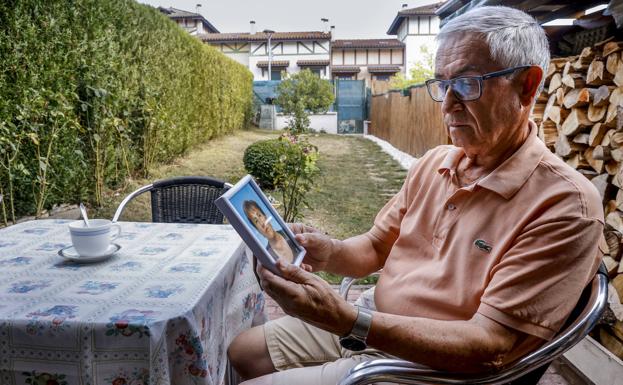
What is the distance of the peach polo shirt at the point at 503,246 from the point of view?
3.17 ft

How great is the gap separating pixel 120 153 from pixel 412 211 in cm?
457

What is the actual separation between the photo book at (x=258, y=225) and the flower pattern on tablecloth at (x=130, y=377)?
33cm

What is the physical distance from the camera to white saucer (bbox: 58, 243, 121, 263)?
1.33m

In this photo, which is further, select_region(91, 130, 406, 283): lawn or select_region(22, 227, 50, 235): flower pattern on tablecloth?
select_region(91, 130, 406, 283): lawn

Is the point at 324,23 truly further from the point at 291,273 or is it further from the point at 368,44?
the point at 291,273

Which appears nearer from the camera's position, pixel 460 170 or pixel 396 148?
pixel 460 170

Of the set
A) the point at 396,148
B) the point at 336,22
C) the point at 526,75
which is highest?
the point at 336,22

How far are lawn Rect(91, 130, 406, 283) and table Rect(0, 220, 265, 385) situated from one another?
1969 millimetres

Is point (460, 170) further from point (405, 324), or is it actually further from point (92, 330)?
point (92, 330)

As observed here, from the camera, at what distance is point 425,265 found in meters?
1.24

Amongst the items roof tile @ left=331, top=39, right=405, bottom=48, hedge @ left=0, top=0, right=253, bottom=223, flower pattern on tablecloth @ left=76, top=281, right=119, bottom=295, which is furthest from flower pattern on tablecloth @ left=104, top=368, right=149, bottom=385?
roof tile @ left=331, top=39, right=405, bottom=48

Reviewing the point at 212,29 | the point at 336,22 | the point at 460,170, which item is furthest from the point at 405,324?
the point at 212,29

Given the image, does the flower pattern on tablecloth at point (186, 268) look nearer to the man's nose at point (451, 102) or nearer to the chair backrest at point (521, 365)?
the chair backrest at point (521, 365)

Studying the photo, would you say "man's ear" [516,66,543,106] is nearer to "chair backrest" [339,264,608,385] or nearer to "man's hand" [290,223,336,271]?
"chair backrest" [339,264,608,385]
